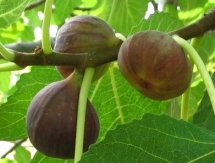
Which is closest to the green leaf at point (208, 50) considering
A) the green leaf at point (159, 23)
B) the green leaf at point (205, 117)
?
the green leaf at point (159, 23)

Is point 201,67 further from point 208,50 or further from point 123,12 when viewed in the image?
point 123,12

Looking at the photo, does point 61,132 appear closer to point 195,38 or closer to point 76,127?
point 76,127

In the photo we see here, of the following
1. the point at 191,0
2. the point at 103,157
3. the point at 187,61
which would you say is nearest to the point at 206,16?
the point at 187,61

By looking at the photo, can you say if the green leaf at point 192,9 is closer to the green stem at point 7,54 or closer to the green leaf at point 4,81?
the green leaf at point 4,81

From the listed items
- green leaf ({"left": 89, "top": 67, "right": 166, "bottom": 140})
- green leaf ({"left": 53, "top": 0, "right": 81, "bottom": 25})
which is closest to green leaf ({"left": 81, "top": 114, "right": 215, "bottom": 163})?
green leaf ({"left": 89, "top": 67, "right": 166, "bottom": 140})

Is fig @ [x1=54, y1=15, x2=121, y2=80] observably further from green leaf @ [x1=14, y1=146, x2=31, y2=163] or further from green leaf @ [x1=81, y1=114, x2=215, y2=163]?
green leaf @ [x1=14, y1=146, x2=31, y2=163]

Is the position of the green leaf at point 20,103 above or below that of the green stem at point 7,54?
below
